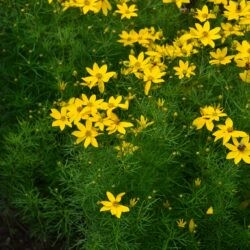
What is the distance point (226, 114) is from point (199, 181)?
0.43 metres

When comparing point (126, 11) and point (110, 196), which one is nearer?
point (110, 196)

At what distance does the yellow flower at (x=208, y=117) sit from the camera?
331 cm

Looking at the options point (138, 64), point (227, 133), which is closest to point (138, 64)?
point (138, 64)

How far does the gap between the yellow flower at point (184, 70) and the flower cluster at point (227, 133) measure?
254mm

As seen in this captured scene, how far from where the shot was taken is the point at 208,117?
3.34 m

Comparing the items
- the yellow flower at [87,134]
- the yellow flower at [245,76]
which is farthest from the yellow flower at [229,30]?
the yellow flower at [87,134]

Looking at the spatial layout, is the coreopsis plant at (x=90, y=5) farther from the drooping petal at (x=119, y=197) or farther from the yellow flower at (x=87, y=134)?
the drooping petal at (x=119, y=197)

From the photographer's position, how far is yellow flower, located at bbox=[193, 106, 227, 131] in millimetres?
3309

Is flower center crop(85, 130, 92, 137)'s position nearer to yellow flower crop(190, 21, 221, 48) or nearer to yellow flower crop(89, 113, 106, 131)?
yellow flower crop(89, 113, 106, 131)

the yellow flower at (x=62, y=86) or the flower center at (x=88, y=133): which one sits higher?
the flower center at (x=88, y=133)

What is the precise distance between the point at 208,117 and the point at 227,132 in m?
0.15

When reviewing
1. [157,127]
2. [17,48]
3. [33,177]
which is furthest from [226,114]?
[17,48]

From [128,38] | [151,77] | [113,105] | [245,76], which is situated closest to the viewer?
[113,105]

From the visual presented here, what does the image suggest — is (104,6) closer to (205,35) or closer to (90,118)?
(205,35)
